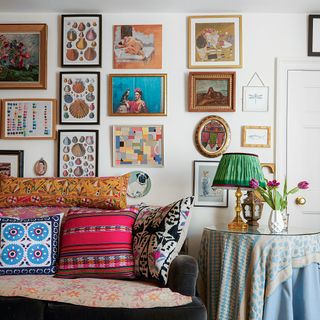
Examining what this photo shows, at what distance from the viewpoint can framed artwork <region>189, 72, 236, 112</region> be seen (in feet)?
11.4

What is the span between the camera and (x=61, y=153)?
3506 mm

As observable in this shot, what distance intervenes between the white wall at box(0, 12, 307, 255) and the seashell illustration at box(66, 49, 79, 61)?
13 centimetres

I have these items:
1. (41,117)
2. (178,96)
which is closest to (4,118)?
(41,117)

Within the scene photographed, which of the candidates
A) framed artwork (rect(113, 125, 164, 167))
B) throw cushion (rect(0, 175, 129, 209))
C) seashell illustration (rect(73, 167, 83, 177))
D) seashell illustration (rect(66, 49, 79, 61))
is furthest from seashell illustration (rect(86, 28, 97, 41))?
throw cushion (rect(0, 175, 129, 209))

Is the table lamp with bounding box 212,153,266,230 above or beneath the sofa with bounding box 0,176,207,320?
above

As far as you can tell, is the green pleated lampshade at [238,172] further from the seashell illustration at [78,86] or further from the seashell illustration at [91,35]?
the seashell illustration at [91,35]

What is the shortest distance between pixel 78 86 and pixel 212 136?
1.08 m

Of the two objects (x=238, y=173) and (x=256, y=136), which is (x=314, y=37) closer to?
(x=256, y=136)

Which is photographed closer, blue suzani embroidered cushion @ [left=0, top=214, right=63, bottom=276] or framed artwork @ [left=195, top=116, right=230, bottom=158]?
blue suzani embroidered cushion @ [left=0, top=214, right=63, bottom=276]

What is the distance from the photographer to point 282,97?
3494 millimetres

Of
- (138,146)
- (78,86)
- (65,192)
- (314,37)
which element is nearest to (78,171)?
(65,192)

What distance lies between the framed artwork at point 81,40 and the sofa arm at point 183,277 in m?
1.75

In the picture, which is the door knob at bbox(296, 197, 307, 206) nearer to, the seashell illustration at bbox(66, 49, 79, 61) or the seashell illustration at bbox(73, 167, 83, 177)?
the seashell illustration at bbox(73, 167, 83, 177)

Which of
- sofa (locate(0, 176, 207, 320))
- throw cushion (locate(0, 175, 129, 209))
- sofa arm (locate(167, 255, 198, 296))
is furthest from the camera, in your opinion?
throw cushion (locate(0, 175, 129, 209))
